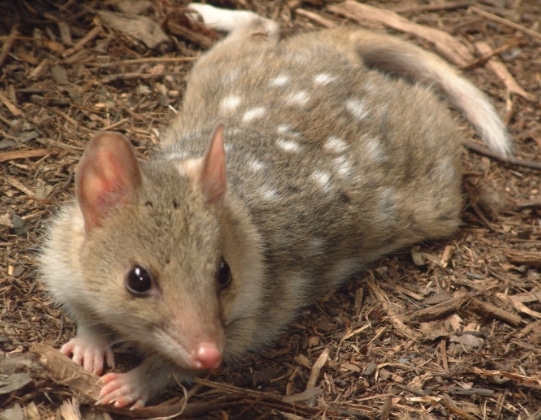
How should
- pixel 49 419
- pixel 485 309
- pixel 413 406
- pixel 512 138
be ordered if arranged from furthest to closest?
1. pixel 512 138
2. pixel 485 309
3. pixel 413 406
4. pixel 49 419

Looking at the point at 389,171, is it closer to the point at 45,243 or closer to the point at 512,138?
the point at 512,138

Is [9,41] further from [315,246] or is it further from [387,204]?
[387,204]

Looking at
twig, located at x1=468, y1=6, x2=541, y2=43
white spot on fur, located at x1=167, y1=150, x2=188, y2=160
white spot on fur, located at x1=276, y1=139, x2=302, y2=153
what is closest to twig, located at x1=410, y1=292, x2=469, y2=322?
white spot on fur, located at x1=276, y1=139, x2=302, y2=153

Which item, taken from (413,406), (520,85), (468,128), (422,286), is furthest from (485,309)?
(520,85)

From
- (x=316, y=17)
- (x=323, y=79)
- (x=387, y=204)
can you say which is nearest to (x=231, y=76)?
(x=323, y=79)

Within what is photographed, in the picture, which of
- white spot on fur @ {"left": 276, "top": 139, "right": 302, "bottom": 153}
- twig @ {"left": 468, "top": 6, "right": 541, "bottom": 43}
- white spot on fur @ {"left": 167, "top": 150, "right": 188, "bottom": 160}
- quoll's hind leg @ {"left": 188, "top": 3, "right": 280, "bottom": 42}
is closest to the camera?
white spot on fur @ {"left": 167, "top": 150, "right": 188, "bottom": 160}

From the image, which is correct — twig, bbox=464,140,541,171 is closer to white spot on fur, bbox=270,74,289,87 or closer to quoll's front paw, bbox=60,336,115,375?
white spot on fur, bbox=270,74,289,87

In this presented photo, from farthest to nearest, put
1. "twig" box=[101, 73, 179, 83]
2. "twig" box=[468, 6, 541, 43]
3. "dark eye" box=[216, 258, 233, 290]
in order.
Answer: "twig" box=[468, 6, 541, 43] < "twig" box=[101, 73, 179, 83] < "dark eye" box=[216, 258, 233, 290]
